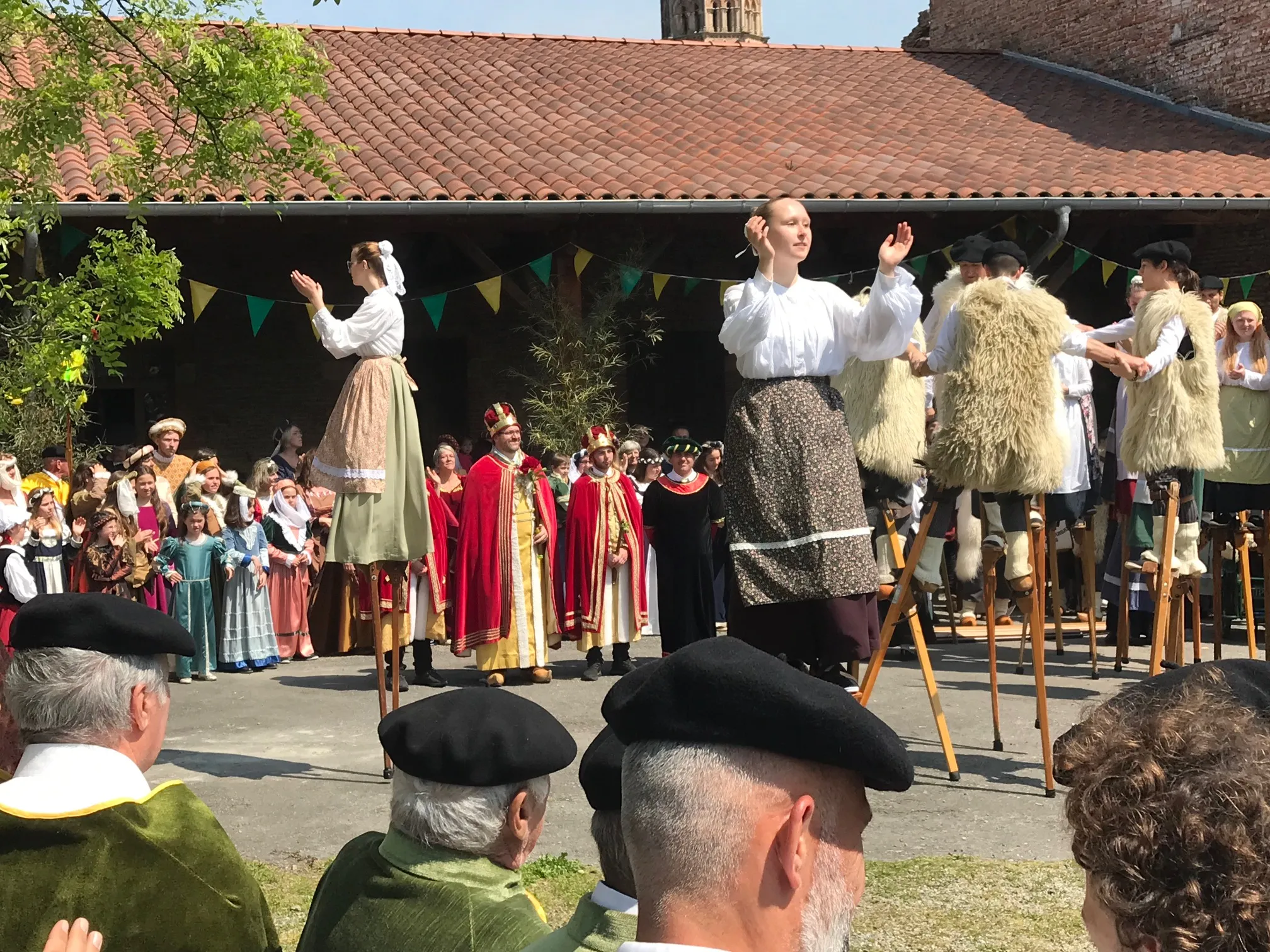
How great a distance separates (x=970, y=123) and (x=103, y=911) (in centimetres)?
1665

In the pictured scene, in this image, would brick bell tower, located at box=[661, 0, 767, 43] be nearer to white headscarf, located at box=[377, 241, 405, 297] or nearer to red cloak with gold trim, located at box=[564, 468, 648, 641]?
red cloak with gold trim, located at box=[564, 468, 648, 641]

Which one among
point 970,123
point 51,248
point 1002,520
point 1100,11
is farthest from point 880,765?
point 1100,11

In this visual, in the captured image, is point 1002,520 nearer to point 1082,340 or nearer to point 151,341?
point 1082,340

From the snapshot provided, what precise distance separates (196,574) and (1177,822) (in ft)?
31.8

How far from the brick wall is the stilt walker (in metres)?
14.1

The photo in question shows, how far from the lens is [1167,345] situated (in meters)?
6.46

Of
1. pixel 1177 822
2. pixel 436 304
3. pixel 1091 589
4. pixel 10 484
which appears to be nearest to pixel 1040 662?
pixel 1091 589

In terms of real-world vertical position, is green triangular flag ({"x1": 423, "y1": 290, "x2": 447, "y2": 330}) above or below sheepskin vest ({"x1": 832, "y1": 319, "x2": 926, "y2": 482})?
above

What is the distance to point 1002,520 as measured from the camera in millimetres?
6285

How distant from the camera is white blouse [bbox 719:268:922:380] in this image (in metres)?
4.99

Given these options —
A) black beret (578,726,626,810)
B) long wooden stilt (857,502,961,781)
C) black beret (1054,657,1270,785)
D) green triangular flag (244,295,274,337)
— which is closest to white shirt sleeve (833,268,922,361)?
long wooden stilt (857,502,961,781)

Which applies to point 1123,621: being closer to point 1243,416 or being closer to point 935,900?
point 1243,416

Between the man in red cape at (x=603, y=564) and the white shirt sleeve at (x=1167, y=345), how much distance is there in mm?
4283

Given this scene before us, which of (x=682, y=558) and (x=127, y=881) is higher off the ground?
(x=127, y=881)
